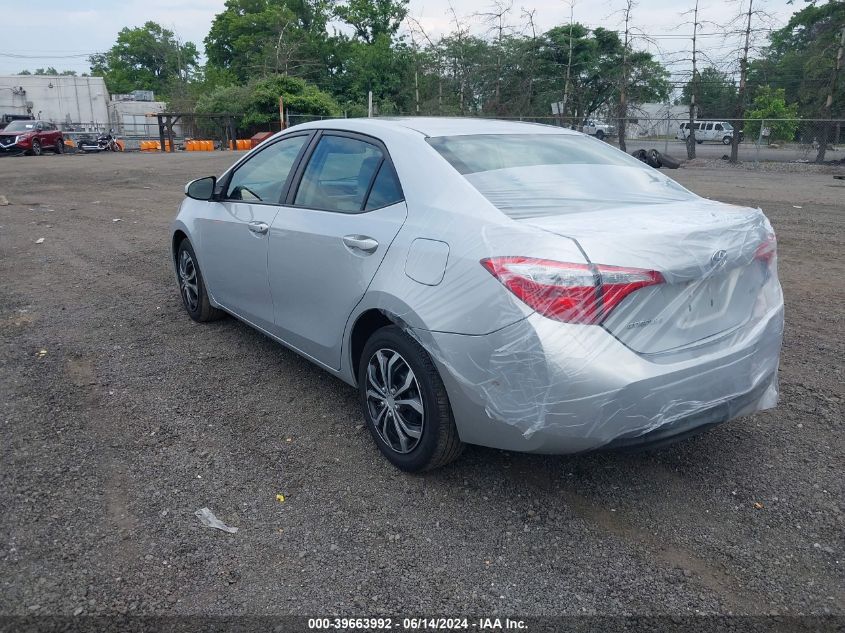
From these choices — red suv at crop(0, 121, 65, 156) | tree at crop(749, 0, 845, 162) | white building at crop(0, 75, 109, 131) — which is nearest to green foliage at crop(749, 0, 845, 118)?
tree at crop(749, 0, 845, 162)

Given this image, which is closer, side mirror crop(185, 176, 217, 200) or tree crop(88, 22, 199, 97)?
side mirror crop(185, 176, 217, 200)

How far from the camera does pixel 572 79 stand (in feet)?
109

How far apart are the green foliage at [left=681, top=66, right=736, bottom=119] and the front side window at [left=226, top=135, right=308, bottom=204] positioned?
26432mm

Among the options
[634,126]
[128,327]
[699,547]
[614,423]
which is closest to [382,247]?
[614,423]

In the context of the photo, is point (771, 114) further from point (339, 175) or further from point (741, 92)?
point (339, 175)

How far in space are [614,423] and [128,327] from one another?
14.3 ft

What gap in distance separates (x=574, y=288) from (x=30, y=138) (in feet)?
109

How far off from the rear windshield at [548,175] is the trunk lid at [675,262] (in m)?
0.16

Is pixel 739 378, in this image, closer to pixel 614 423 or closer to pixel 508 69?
pixel 614 423

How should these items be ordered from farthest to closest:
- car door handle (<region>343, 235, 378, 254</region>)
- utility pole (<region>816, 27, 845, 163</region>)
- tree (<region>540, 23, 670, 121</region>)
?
tree (<region>540, 23, 670, 121</region>), utility pole (<region>816, 27, 845, 163</region>), car door handle (<region>343, 235, 378, 254</region>)

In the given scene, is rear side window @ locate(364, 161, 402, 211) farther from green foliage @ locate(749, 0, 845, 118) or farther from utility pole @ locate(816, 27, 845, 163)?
green foliage @ locate(749, 0, 845, 118)

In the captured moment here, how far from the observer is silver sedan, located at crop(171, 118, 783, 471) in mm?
2584

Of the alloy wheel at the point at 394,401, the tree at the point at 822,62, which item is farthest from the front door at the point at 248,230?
the tree at the point at 822,62

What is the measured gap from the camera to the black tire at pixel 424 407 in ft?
9.76
